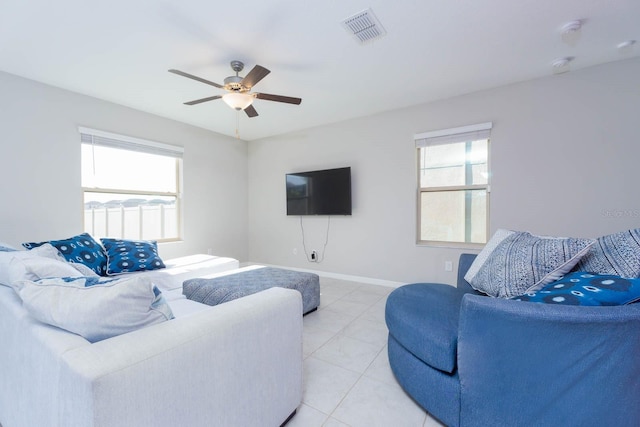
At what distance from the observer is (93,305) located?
853mm

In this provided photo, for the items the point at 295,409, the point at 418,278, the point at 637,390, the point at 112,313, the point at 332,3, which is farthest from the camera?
the point at 418,278

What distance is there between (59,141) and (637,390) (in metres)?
4.78

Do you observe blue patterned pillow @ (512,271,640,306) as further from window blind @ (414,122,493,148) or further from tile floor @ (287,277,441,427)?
window blind @ (414,122,493,148)

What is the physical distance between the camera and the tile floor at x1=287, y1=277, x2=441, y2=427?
1372 millimetres

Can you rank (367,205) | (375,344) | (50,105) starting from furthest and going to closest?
1. (367,205)
2. (50,105)
3. (375,344)

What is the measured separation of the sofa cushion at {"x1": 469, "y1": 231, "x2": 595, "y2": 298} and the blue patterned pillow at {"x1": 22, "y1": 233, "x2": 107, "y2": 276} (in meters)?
3.42

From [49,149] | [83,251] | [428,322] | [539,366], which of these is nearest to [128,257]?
[83,251]

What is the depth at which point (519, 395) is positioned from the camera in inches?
41.7

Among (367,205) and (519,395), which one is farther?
(367,205)

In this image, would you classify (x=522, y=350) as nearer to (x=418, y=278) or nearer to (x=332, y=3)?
(x=332, y=3)

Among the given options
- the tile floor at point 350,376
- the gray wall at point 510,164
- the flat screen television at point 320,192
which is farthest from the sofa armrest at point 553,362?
the flat screen television at point 320,192

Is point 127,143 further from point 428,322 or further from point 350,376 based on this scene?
point 428,322

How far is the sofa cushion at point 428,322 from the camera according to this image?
4.16 feet

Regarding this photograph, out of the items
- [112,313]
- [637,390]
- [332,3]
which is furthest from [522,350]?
[332,3]
